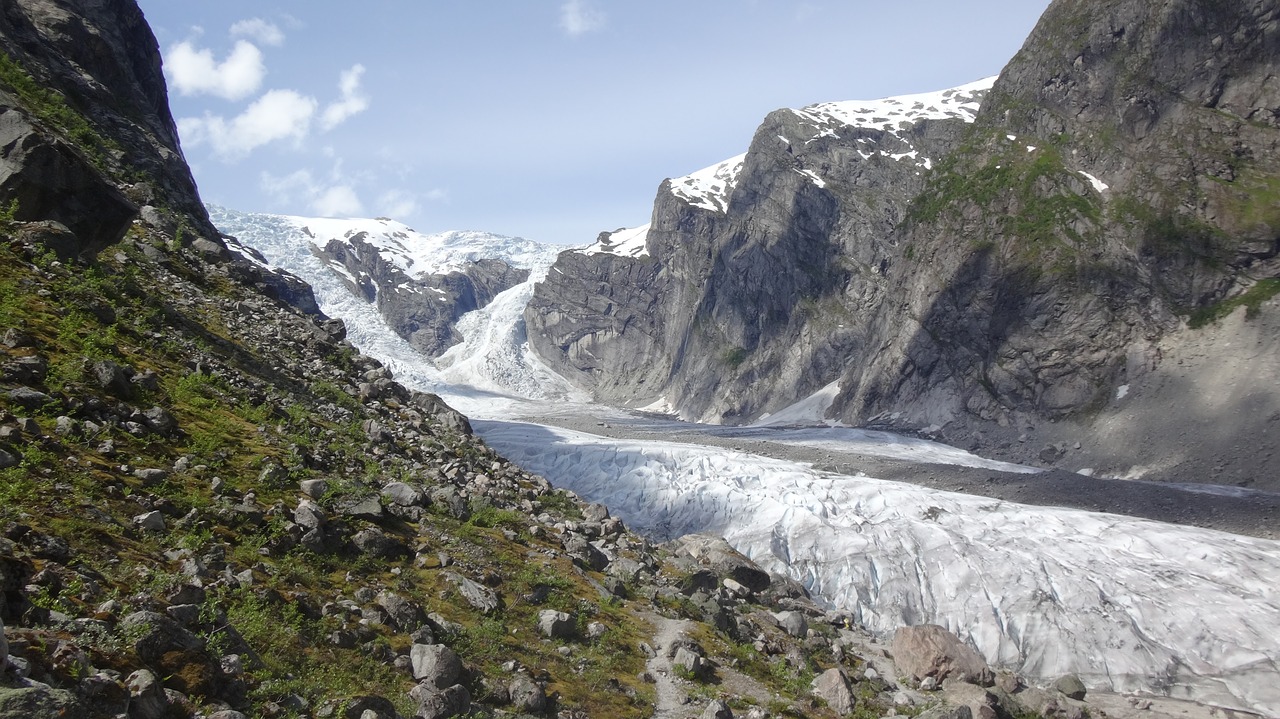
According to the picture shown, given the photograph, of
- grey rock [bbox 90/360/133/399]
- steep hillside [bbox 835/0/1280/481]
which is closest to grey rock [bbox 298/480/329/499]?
grey rock [bbox 90/360/133/399]

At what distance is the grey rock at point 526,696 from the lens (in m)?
8.24

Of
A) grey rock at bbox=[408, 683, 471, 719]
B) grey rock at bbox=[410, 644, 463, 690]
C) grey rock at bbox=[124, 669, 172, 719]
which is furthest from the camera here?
grey rock at bbox=[410, 644, 463, 690]

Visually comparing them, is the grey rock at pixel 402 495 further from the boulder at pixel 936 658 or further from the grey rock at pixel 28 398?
the boulder at pixel 936 658

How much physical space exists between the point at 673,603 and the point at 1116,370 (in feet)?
269

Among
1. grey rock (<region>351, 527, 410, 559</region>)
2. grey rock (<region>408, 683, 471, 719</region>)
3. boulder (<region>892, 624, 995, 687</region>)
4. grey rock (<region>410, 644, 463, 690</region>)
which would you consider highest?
grey rock (<region>351, 527, 410, 559</region>)

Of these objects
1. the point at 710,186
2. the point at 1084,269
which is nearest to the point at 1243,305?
the point at 1084,269

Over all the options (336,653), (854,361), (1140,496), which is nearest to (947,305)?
(854,361)

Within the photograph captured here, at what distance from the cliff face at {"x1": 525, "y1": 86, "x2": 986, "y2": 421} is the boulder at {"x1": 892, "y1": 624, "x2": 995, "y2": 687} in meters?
107


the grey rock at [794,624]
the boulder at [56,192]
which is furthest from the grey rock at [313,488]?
the grey rock at [794,624]

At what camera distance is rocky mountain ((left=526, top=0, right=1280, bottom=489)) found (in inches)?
2854

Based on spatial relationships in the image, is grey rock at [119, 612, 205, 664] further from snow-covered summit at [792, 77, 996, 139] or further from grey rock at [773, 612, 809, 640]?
snow-covered summit at [792, 77, 996, 139]

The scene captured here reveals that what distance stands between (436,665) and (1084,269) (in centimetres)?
9436

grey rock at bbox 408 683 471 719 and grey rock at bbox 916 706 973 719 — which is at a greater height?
grey rock at bbox 408 683 471 719

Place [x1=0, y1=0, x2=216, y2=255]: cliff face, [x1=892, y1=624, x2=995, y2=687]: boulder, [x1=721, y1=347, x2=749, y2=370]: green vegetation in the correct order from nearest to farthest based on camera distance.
→ 1. [x1=0, y1=0, x2=216, y2=255]: cliff face
2. [x1=892, y1=624, x2=995, y2=687]: boulder
3. [x1=721, y1=347, x2=749, y2=370]: green vegetation
